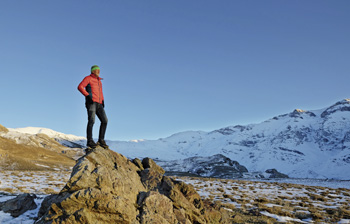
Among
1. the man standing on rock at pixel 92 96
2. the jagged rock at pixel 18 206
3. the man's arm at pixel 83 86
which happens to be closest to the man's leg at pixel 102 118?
the man standing on rock at pixel 92 96

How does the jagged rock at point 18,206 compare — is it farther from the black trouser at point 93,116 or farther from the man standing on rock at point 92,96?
the black trouser at point 93,116

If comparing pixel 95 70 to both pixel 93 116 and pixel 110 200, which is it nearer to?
pixel 93 116

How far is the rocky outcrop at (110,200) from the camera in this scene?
599 centimetres

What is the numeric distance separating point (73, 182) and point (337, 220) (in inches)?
545

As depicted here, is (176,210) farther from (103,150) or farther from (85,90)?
(85,90)

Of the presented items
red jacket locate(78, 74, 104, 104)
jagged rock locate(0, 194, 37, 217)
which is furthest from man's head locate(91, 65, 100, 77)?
jagged rock locate(0, 194, 37, 217)

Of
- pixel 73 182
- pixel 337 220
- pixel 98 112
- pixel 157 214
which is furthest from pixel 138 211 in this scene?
pixel 337 220

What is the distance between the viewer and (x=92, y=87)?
849 cm

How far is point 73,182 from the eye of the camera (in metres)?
6.56

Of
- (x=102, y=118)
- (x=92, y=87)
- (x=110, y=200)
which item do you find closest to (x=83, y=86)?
(x=92, y=87)

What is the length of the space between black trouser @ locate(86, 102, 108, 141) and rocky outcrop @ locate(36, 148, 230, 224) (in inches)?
30.1

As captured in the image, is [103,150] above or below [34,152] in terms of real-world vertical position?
above

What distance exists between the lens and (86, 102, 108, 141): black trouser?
27.8 ft

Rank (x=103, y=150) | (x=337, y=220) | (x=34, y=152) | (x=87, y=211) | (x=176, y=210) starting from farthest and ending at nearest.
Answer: (x=34, y=152) < (x=337, y=220) < (x=103, y=150) < (x=176, y=210) < (x=87, y=211)
